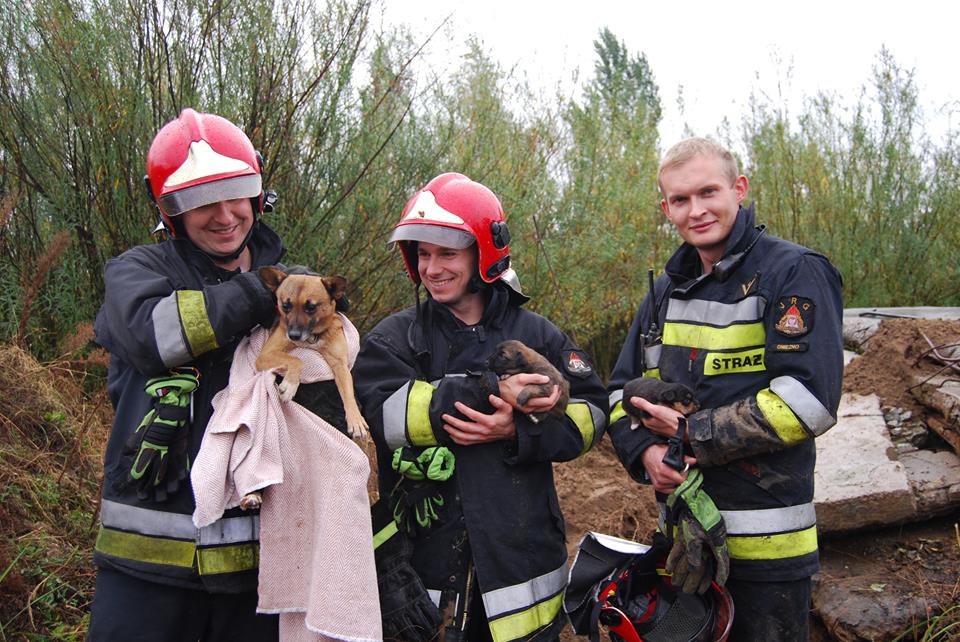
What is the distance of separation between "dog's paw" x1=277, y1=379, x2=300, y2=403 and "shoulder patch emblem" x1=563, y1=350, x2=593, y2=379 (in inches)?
44.1

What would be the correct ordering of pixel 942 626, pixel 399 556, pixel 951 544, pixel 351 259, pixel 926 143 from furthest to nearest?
pixel 926 143, pixel 351 259, pixel 951 544, pixel 942 626, pixel 399 556

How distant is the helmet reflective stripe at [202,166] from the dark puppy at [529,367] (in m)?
1.19

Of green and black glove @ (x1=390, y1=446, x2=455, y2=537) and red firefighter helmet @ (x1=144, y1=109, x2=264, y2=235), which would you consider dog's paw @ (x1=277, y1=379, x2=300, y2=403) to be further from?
red firefighter helmet @ (x1=144, y1=109, x2=264, y2=235)

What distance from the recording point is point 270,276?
104 inches

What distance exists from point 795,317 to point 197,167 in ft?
7.36

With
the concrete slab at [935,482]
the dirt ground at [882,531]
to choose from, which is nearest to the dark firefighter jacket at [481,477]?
the dirt ground at [882,531]

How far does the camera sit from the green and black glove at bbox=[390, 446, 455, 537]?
2832 mm

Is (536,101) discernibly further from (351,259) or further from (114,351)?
(114,351)

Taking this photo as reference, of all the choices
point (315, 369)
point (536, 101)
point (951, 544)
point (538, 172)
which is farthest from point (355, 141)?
point (951, 544)

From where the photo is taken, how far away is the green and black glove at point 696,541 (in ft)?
8.63

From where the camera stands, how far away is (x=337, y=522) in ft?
8.33

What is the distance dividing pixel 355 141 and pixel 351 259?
956 mm

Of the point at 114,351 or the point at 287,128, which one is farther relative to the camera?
the point at 287,128

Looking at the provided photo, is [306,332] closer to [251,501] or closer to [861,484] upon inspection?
[251,501]
